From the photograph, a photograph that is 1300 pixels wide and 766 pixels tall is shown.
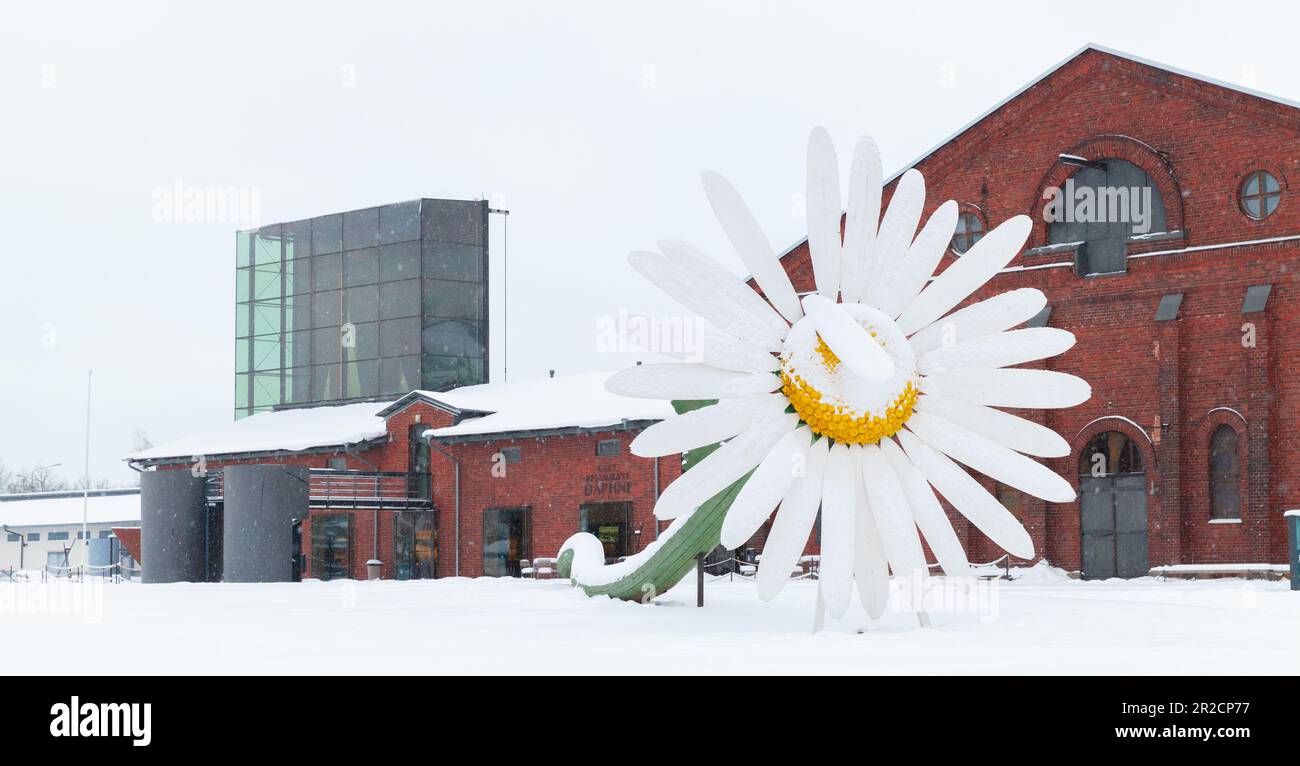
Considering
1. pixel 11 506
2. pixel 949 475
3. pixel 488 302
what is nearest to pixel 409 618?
pixel 949 475

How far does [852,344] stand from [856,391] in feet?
1.59

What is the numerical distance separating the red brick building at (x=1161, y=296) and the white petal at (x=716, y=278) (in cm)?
2106

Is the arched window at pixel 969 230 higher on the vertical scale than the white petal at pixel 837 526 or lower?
higher

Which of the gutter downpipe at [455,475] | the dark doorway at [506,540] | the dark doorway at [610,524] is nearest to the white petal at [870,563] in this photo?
the dark doorway at [610,524]

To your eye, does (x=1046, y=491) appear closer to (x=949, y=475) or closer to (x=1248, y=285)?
(x=949, y=475)

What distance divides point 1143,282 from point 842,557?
77.9ft

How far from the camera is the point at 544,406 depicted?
36.6 metres

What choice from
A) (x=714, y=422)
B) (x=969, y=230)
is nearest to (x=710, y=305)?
(x=714, y=422)

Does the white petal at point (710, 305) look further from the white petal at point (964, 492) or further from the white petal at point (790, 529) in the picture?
the white petal at point (964, 492)

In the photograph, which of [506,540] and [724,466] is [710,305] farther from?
[506,540]

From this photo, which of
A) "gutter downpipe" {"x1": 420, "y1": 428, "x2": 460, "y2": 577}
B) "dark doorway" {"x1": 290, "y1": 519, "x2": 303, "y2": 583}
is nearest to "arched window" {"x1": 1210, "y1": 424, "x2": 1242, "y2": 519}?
"dark doorway" {"x1": 290, "y1": 519, "x2": 303, "y2": 583}

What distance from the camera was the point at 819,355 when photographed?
448 cm

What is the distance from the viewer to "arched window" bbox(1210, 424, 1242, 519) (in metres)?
25.4

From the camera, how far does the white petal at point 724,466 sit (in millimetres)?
4430
